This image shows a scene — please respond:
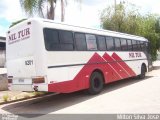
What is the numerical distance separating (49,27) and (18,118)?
326 centimetres

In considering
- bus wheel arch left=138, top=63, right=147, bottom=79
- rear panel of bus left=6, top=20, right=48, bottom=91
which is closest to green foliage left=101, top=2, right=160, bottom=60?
bus wheel arch left=138, top=63, right=147, bottom=79

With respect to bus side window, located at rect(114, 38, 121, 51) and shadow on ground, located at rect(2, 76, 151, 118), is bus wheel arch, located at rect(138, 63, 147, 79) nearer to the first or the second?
bus side window, located at rect(114, 38, 121, 51)

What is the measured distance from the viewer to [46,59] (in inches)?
355

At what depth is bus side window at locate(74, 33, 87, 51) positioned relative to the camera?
35.0 feet

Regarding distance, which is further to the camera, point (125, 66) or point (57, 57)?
point (125, 66)

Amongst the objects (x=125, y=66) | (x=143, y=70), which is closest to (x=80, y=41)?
(x=125, y=66)

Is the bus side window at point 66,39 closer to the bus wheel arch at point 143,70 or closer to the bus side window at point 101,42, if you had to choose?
the bus side window at point 101,42

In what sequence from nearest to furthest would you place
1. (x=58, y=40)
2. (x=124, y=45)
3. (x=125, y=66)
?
(x=58, y=40)
(x=125, y=66)
(x=124, y=45)

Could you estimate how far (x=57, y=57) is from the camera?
9.49m

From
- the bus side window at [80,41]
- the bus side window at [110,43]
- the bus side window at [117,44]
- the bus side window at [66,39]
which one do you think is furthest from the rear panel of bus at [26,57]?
the bus side window at [117,44]

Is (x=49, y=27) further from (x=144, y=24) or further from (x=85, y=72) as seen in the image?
(x=144, y=24)

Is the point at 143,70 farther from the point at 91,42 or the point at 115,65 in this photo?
the point at 91,42

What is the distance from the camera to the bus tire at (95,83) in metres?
11.2

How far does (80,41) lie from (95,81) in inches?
77.4
